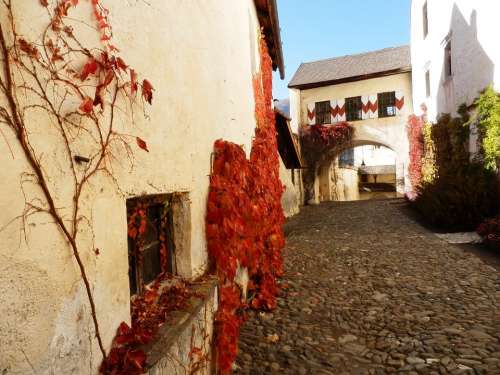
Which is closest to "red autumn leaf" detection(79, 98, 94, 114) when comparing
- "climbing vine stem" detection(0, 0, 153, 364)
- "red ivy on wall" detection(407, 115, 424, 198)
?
"climbing vine stem" detection(0, 0, 153, 364)

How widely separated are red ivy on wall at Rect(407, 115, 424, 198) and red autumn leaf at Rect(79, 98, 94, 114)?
16.0m

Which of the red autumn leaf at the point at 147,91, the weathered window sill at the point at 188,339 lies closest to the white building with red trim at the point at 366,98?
the weathered window sill at the point at 188,339

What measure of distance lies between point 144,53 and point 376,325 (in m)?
3.37

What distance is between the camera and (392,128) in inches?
695

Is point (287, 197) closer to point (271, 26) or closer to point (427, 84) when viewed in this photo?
point (271, 26)

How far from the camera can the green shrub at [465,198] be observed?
313 inches

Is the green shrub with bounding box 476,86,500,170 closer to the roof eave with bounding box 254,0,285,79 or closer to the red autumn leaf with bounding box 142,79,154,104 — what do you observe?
the roof eave with bounding box 254,0,285,79

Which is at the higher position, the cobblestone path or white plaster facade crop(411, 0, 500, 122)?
white plaster facade crop(411, 0, 500, 122)

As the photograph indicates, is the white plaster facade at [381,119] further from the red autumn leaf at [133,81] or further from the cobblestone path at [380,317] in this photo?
the red autumn leaf at [133,81]

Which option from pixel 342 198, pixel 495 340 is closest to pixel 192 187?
pixel 495 340

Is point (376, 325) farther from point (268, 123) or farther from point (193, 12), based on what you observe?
point (268, 123)

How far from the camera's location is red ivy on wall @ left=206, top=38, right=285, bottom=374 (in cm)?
311

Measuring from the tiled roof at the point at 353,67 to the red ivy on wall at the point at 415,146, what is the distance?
306cm

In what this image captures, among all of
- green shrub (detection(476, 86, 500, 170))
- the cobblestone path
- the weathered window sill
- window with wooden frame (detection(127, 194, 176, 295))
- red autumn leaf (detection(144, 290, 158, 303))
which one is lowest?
the cobblestone path
